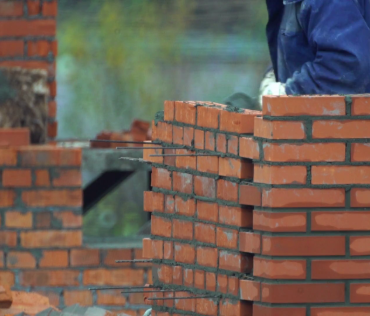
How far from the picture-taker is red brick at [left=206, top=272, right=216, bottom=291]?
339 cm

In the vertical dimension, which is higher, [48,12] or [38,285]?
[48,12]

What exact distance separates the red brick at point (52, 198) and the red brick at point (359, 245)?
2.64 meters

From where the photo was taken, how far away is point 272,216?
10.1 feet

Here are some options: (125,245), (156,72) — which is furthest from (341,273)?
(156,72)

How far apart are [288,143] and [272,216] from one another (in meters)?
0.24

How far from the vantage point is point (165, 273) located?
12.0ft

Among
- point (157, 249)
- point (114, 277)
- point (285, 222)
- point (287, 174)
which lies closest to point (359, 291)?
point (285, 222)

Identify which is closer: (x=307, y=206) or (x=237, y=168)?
(x=307, y=206)

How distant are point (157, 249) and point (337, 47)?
1038 millimetres

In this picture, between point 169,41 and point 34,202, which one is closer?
point 34,202

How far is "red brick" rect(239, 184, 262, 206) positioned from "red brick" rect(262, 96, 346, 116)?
0.85ft

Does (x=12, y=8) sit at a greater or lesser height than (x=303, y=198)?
greater

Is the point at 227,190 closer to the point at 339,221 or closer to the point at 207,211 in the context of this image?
the point at 207,211

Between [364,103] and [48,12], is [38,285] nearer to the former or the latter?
[48,12]
